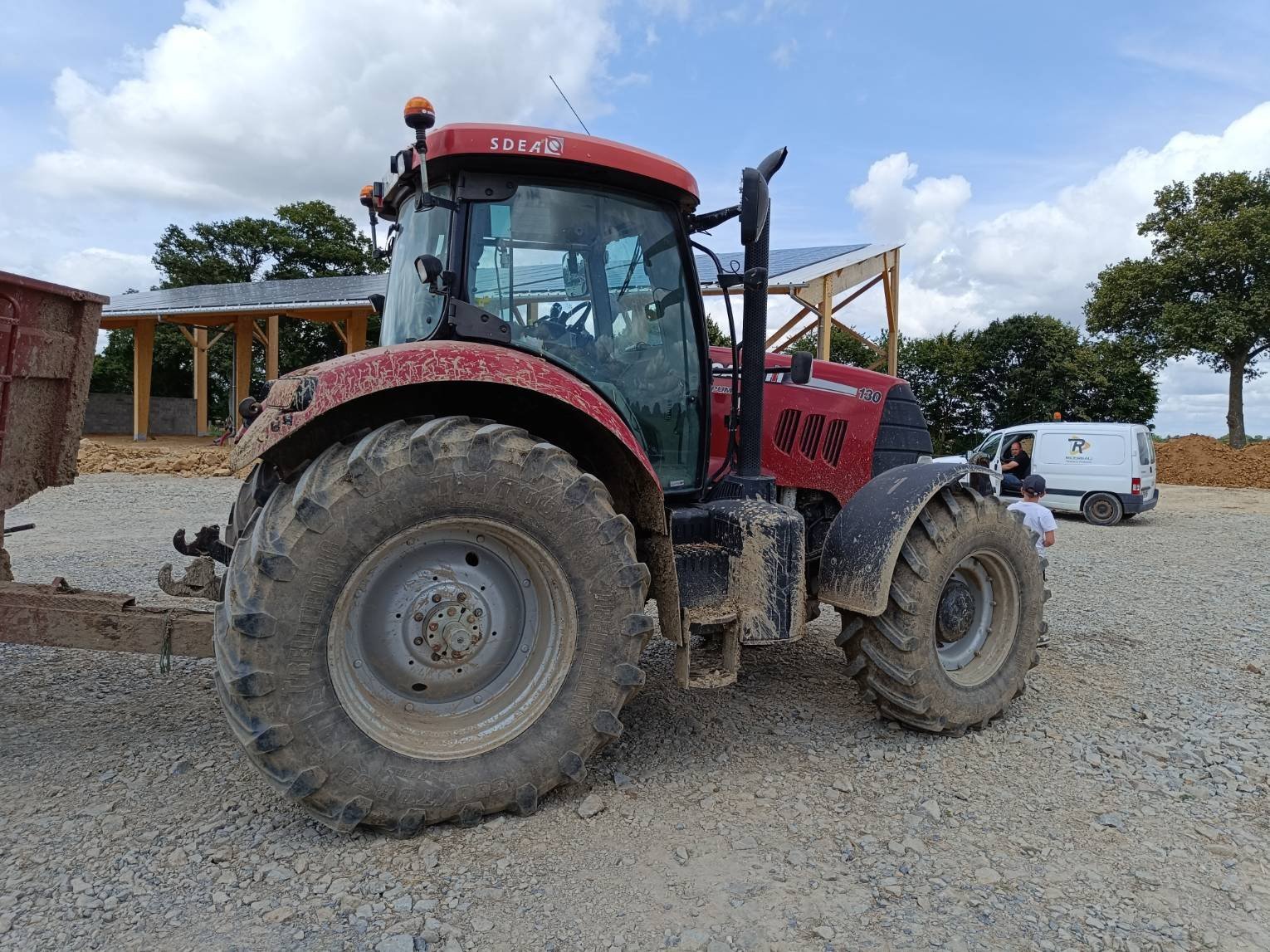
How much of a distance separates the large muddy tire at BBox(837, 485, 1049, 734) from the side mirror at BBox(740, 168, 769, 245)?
1.45 metres

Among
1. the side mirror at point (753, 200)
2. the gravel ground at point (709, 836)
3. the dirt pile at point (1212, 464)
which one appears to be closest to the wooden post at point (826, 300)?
the gravel ground at point (709, 836)

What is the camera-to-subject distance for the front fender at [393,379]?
263cm

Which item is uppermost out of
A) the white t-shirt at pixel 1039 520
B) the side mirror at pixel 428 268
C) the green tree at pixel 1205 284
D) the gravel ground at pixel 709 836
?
the green tree at pixel 1205 284

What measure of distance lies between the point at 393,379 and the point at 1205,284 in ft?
90.3

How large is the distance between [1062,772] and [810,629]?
88.0 inches

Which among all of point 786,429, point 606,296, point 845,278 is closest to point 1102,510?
point 845,278

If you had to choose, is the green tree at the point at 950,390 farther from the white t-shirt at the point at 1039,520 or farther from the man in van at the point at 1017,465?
the white t-shirt at the point at 1039,520

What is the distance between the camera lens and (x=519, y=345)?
3090 mm

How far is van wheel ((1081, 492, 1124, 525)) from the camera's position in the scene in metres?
12.7

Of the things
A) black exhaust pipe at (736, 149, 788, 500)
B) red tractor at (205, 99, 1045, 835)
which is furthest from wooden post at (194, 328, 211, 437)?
black exhaust pipe at (736, 149, 788, 500)

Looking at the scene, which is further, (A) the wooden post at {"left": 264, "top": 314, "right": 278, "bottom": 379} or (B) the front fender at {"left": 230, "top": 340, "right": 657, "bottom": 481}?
(A) the wooden post at {"left": 264, "top": 314, "right": 278, "bottom": 379}

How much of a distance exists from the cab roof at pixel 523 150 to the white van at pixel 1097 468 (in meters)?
11.0

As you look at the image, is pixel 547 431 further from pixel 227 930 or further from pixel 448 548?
pixel 227 930

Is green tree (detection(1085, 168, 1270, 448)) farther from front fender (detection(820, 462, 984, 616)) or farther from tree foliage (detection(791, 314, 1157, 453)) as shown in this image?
front fender (detection(820, 462, 984, 616))
